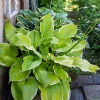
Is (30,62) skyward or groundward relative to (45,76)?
skyward

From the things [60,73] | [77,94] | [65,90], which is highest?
[60,73]

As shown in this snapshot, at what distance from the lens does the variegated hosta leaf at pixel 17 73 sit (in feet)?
7.02

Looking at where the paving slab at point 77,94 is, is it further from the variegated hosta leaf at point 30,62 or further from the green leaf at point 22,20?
the green leaf at point 22,20

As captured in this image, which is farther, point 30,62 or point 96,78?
point 96,78

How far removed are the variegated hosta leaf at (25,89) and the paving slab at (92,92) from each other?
821 mm

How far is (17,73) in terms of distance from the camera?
7.03 ft

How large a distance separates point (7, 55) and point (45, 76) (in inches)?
16.5

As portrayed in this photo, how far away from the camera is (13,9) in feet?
9.04

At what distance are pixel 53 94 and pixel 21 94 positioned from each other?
0.94ft

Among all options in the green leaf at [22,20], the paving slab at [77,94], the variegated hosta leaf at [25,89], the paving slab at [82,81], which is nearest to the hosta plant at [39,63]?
the variegated hosta leaf at [25,89]

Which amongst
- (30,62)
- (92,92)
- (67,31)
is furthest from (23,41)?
(92,92)

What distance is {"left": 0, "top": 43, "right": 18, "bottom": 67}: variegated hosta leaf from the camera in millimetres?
2231

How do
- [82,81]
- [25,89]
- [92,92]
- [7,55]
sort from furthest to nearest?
[82,81], [92,92], [7,55], [25,89]

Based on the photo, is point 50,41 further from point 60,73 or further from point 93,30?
point 93,30
